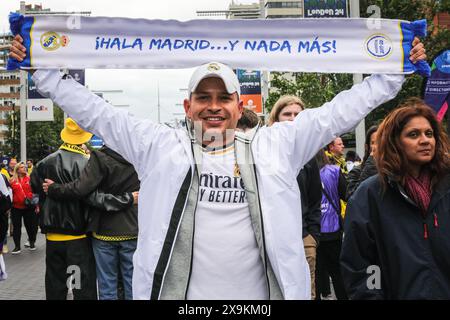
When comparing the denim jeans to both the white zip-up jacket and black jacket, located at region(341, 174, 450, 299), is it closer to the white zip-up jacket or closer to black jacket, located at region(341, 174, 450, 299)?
black jacket, located at region(341, 174, 450, 299)

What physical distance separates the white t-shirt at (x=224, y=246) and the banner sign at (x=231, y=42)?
963 mm

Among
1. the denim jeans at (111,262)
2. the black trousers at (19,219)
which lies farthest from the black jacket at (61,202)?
the black trousers at (19,219)

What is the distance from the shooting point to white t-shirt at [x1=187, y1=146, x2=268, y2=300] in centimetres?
267

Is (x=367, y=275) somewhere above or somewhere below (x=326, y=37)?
below

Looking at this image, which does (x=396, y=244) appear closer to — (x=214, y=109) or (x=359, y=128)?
(x=214, y=109)

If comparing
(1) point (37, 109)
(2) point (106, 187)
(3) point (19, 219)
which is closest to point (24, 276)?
(3) point (19, 219)

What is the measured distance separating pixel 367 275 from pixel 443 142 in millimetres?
930

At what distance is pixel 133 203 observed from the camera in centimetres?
594

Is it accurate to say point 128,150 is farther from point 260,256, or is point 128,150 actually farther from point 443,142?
point 443,142

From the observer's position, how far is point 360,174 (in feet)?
18.8

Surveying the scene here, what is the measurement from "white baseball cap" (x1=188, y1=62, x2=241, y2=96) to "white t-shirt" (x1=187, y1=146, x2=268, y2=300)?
421 millimetres

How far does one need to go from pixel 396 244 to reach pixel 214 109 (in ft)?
4.20
